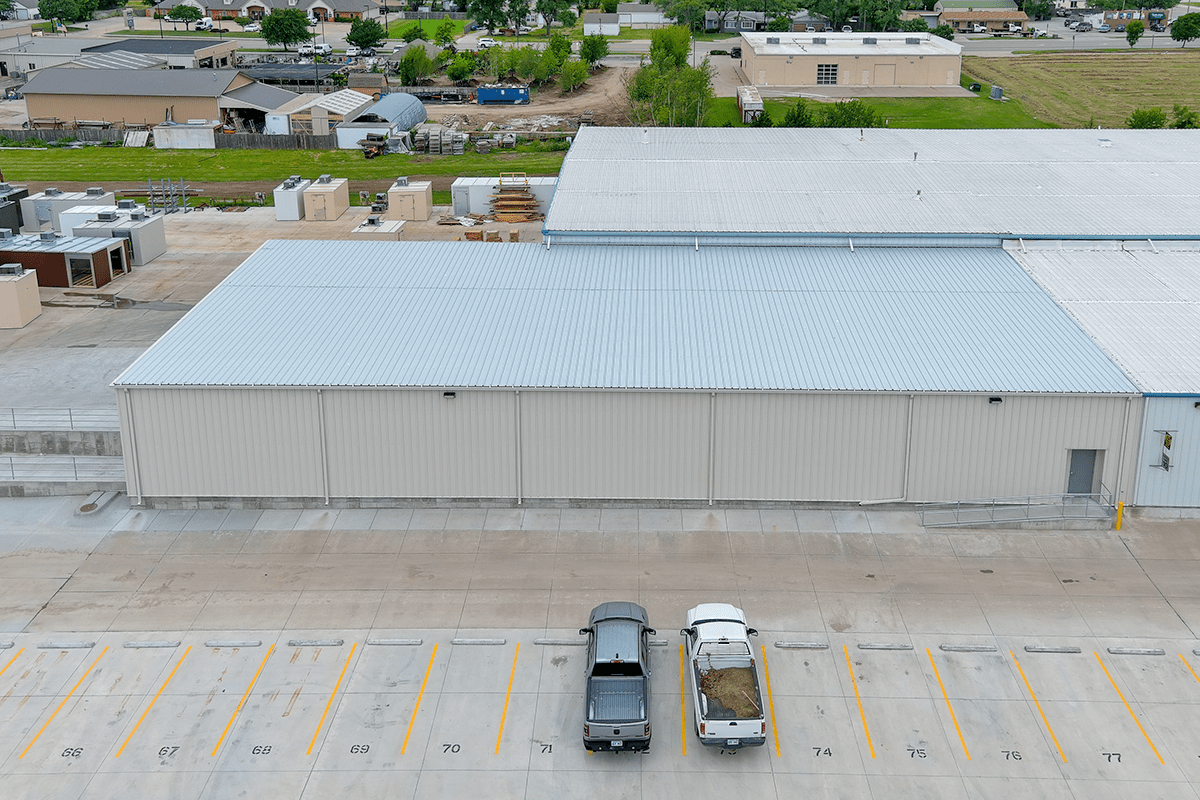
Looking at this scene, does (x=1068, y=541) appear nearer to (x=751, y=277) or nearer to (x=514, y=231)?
(x=751, y=277)

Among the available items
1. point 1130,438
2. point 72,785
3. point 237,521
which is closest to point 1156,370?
point 1130,438

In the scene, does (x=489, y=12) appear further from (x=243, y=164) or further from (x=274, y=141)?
(x=243, y=164)

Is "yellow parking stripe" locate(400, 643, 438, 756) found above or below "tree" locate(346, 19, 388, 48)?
below

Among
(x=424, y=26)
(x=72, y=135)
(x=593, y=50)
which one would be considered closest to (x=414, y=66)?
(x=593, y=50)

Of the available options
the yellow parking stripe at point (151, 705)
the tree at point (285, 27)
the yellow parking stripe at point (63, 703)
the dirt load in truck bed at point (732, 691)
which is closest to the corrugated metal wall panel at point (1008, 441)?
the dirt load in truck bed at point (732, 691)

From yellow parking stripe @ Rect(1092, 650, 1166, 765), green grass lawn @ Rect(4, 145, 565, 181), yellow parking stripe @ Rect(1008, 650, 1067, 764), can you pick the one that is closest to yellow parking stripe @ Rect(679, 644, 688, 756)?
yellow parking stripe @ Rect(1008, 650, 1067, 764)

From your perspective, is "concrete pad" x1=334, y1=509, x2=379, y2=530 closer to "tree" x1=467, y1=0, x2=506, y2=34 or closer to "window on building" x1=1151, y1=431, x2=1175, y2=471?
"window on building" x1=1151, y1=431, x2=1175, y2=471
